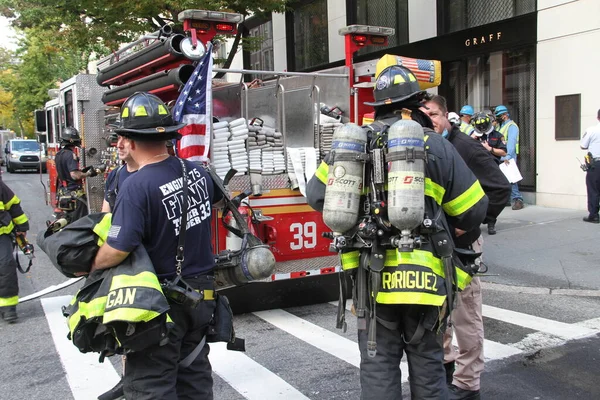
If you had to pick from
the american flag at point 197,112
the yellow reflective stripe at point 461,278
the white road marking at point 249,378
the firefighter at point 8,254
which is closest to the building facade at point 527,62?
the american flag at point 197,112

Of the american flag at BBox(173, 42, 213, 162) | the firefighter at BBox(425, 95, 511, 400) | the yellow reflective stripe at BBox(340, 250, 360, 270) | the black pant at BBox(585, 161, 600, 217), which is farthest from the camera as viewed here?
the black pant at BBox(585, 161, 600, 217)

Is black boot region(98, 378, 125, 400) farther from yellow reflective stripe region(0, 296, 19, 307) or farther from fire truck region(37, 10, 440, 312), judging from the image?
yellow reflective stripe region(0, 296, 19, 307)

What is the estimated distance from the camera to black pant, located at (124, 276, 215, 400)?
2.78m

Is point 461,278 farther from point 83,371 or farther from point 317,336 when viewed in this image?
point 83,371

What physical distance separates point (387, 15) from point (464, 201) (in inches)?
537

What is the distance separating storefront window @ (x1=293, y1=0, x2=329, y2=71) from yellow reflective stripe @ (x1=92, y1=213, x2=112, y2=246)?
628 inches

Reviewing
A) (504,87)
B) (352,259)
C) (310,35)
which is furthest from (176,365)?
(310,35)

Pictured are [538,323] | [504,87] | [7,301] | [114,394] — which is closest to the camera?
[114,394]

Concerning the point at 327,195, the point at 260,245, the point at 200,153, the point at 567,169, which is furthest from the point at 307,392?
the point at 567,169

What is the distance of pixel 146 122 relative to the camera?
2979 mm

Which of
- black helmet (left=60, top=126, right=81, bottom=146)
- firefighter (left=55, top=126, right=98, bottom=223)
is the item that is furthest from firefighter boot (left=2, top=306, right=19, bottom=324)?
black helmet (left=60, top=126, right=81, bottom=146)

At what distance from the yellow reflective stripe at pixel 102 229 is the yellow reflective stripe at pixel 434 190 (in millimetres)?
1566

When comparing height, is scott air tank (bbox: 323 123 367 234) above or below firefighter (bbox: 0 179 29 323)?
above

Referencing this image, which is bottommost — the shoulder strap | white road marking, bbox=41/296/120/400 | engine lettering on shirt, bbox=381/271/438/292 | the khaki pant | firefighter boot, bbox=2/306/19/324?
white road marking, bbox=41/296/120/400
